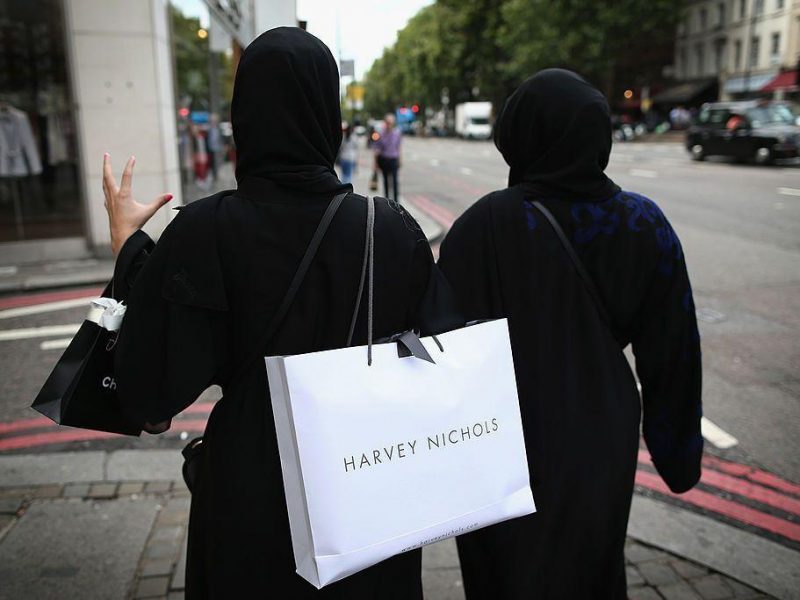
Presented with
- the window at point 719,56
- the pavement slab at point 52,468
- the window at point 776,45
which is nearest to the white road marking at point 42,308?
the pavement slab at point 52,468

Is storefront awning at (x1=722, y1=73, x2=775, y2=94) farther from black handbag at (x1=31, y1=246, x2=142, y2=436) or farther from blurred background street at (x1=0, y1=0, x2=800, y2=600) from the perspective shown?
black handbag at (x1=31, y1=246, x2=142, y2=436)

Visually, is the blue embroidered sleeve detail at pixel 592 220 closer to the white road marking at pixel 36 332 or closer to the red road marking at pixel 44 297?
the white road marking at pixel 36 332

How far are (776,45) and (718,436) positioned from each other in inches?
1789

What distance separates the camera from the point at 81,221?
9.66 m

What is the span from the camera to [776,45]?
41906 millimetres

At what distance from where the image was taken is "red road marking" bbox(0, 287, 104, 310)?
734 centimetres

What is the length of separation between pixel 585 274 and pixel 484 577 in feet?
3.00

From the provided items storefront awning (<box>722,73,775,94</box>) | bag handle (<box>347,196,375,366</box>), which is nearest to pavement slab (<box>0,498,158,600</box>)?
bag handle (<box>347,196,375,366</box>)

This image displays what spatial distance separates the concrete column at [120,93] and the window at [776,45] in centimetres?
4210

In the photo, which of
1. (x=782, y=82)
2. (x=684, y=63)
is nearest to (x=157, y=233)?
(x=782, y=82)

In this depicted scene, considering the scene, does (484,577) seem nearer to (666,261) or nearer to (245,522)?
(245,522)

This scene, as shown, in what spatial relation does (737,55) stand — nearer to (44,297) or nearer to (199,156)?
(199,156)

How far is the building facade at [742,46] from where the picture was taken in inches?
1575

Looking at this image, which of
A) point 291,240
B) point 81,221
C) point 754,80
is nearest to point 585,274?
point 291,240
